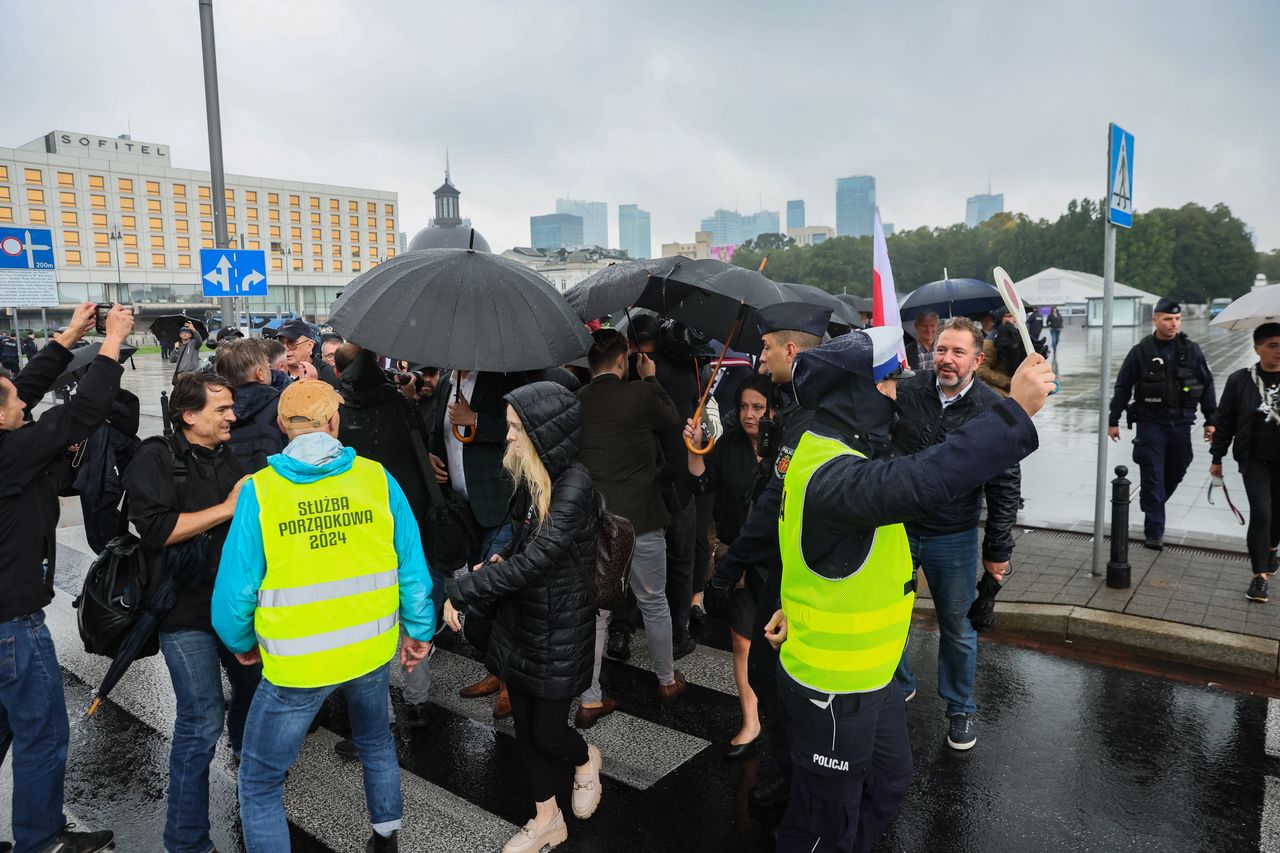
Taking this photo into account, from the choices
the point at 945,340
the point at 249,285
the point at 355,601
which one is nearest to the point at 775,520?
the point at 945,340

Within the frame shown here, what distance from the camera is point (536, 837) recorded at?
3.34 m

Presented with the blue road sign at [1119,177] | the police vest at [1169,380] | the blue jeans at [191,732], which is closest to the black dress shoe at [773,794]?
the blue jeans at [191,732]

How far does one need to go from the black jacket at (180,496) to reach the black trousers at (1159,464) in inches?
267

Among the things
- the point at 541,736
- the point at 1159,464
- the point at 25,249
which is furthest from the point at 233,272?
the point at 1159,464

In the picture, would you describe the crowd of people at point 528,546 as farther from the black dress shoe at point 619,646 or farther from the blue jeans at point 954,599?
the black dress shoe at point 619,646

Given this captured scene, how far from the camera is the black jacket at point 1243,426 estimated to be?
5785 millimetres

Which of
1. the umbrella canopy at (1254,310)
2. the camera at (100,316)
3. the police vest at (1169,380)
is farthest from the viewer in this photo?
the police vest at (1169,380)

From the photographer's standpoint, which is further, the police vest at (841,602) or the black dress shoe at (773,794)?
the black dress shoe at (773,794)

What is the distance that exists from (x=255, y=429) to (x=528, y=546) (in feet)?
5.65

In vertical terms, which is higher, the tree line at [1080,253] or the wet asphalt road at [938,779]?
the tree line at [1080,253]

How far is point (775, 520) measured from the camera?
10.8 feet

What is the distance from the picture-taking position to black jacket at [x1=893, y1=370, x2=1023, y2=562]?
3928 mm

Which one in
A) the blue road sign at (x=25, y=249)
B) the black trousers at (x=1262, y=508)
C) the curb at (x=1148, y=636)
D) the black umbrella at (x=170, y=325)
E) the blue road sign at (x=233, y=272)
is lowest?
the curb at (x=1148, y=636)

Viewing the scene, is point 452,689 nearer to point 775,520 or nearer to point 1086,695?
point 775,520
